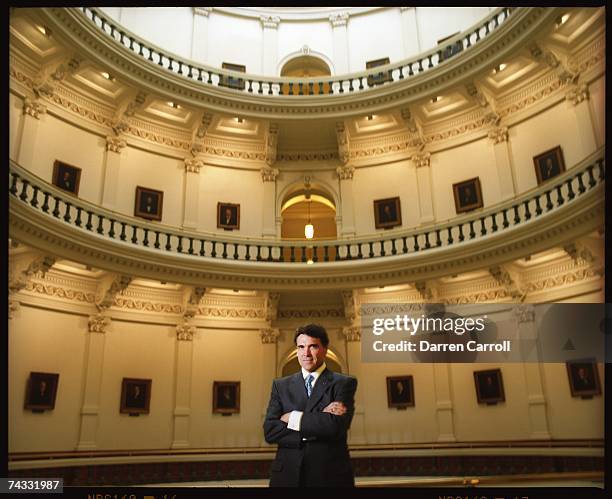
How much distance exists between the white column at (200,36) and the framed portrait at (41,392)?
11169 mm

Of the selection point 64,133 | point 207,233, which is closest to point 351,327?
point 207,233

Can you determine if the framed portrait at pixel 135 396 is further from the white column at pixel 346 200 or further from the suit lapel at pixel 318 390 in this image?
the suit lapel at pixel 318 390

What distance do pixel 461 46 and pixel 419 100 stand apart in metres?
1.85

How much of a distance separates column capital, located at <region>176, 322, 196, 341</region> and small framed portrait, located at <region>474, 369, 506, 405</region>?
25.6ft

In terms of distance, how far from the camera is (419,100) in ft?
50.6

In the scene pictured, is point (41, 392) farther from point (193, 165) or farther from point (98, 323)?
point (193, 165)

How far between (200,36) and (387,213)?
8.99 m

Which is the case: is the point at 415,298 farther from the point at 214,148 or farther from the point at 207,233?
the point at 214,148

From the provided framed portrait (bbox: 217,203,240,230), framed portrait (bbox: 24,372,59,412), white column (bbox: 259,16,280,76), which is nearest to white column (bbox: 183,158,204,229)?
framed portrait (bbox: 217,203,240,230)

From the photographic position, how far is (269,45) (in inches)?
763

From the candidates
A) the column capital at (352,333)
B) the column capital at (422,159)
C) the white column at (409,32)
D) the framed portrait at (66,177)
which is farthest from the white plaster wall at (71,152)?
the white column at (409,32)

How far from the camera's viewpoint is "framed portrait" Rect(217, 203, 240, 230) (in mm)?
16844

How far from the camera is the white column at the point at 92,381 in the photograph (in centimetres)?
1333
